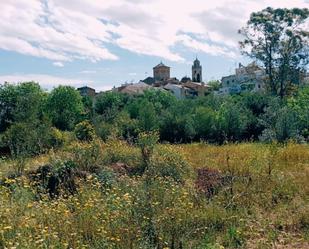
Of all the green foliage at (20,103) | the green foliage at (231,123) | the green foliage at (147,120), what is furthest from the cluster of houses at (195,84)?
the green foliage at (20,103)

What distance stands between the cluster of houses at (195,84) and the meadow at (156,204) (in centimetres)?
2235

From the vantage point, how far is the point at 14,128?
679 inches

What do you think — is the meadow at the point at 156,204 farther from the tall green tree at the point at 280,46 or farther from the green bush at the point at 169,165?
the tall green tree at the point at 280,46

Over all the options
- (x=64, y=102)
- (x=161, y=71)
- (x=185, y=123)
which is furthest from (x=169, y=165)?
(x=161, y=71)

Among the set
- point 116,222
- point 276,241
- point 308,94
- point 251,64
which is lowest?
point 276,241

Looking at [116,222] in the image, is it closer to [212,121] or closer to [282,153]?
[282,153]

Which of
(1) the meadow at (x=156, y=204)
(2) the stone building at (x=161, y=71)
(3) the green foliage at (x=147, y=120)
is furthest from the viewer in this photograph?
(2) the stone building at (x=161, y=71)

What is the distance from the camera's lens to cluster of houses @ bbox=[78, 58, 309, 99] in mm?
32531

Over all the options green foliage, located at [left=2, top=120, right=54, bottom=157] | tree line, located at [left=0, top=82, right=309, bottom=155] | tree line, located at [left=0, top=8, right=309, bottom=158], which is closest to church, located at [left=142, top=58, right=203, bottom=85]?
tree line, located at [left=0, top=8, right=309, bottom=158]

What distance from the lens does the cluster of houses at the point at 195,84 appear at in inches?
1281

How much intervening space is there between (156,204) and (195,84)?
6118 centimetres

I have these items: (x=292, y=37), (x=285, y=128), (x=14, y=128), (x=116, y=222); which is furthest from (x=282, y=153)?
(x=292, y=37)

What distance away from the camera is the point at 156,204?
5062mm

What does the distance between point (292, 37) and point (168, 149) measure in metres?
21.5
